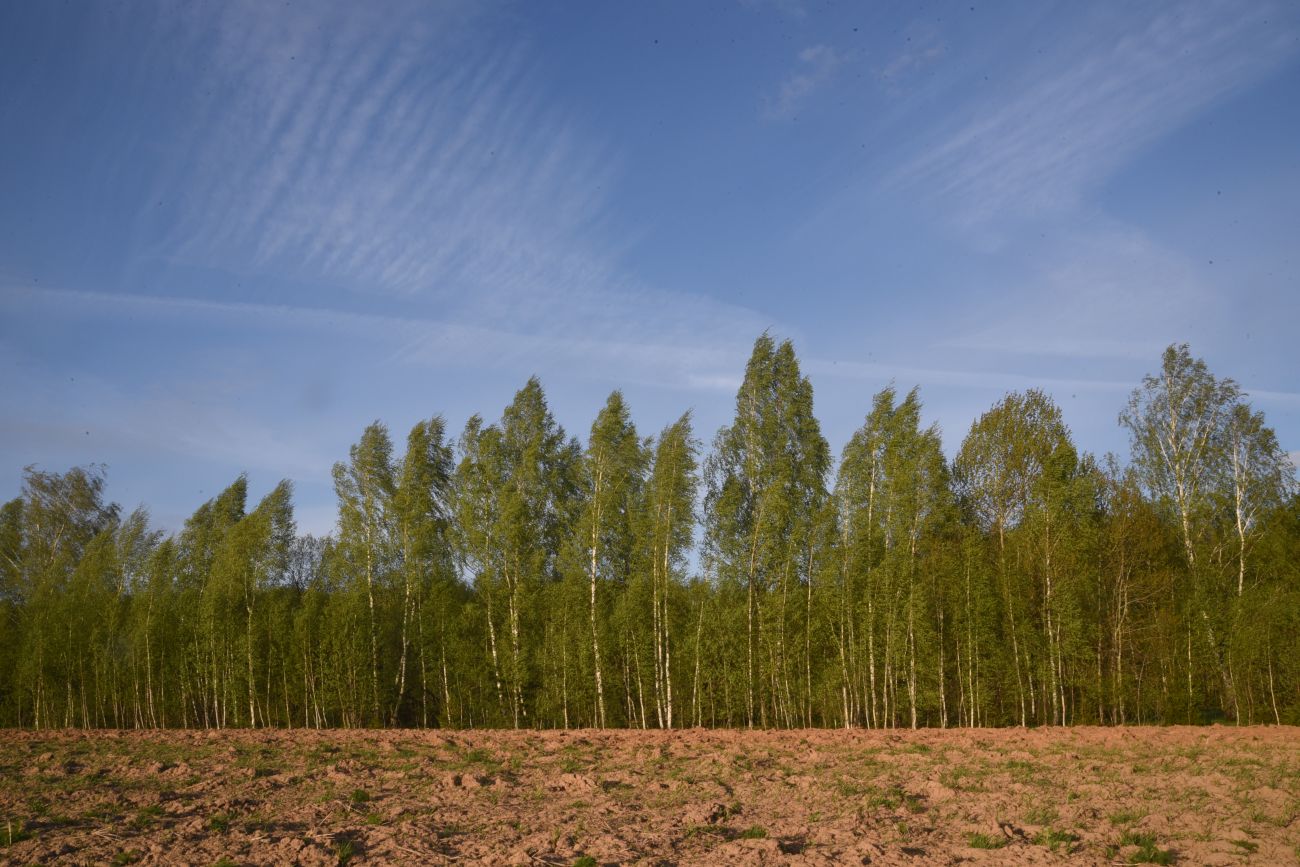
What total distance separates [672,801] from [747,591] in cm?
1868

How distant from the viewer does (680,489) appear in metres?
34.0

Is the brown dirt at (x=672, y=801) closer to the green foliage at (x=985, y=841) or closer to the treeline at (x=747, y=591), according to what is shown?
the green foliage at (x=985, y=841)

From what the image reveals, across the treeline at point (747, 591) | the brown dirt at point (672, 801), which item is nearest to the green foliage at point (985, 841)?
the brown dirt at point (672, 801)

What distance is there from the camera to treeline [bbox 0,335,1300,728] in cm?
3111

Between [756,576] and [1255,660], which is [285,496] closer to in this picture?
[756,576]

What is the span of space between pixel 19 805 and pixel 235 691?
2613cm

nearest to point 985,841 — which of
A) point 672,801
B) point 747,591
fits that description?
point 672,801

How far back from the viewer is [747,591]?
3347cm

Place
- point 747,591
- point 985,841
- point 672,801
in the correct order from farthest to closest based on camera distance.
Result: point 747,591, point 672,801, point 985,841

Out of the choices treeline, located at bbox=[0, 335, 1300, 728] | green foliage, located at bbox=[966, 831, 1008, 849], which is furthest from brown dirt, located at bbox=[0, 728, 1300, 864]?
treeline, located at bbox=[0, 335, 1300, 728]

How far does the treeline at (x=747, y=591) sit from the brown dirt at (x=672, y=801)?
7305mm

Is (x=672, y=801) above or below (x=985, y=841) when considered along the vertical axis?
below

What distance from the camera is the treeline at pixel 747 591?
31.1m

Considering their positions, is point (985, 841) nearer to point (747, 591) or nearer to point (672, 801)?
point (672, 801)
